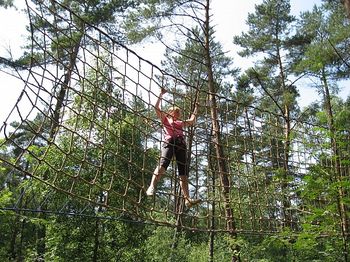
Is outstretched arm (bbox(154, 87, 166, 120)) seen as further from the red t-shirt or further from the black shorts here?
the black shorts

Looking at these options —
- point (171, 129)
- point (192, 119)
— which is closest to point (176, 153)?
point (171, 129)

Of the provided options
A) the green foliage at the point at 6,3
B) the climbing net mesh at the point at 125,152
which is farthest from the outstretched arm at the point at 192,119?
the green foliage at the point at 6,3

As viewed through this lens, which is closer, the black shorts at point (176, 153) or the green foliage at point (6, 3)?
the black shorts at point (176, 153)

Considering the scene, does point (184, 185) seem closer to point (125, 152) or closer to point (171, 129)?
point (171, 129)

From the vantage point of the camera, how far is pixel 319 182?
2.92m

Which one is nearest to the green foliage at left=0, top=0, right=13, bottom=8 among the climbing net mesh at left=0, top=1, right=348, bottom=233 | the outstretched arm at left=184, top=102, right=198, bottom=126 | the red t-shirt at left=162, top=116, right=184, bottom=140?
the climbing net mesh at left=0, top=1, right=348, bottom=233

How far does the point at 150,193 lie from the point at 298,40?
8816mm

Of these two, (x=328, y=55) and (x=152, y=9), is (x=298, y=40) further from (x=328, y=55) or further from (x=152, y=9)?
(x=152, y=9)

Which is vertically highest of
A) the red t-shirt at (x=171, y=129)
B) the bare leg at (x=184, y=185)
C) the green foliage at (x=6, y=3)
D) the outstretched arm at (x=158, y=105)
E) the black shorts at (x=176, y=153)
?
the green foliage at (x=6, y=3)

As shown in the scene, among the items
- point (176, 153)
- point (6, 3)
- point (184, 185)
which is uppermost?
point (6, 3)

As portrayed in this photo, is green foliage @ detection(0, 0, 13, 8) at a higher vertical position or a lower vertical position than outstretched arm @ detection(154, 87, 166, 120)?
higher

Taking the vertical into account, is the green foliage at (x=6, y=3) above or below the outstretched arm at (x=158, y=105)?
above

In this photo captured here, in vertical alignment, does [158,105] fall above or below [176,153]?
above

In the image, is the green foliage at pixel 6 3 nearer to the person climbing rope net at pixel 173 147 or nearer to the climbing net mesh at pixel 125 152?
the climbing net mesh at pixel 125 152
